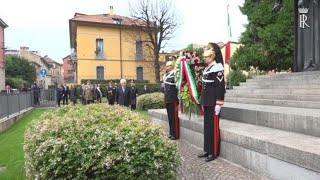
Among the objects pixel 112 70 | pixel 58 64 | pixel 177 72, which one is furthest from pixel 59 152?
pixel 58 64

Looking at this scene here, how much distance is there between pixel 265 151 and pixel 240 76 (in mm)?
30678

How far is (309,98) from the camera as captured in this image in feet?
29.0

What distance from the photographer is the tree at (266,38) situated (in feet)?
67.5

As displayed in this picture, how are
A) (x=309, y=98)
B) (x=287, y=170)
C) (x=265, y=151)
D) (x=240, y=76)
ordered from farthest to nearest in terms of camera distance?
(x=240, y=76), (x=309, y=98), (x=265, y=151), (x=287, y=170)

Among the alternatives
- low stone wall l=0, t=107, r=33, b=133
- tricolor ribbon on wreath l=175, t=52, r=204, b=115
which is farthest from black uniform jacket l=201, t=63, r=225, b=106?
low stone wall l=0, t=107, r=33, b=133

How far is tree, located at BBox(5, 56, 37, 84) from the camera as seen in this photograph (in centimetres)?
8256

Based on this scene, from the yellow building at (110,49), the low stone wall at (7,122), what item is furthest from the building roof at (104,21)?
the low stone wall at (7,122)

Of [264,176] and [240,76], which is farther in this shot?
[240,76]

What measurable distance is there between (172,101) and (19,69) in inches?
3167

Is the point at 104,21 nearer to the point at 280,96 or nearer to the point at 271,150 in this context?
the point at 280,96

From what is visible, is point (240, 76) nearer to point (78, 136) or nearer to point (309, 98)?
point (309, 98)

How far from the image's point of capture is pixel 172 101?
963 cm

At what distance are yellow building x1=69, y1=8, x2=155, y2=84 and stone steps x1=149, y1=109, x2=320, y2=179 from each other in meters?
48.7

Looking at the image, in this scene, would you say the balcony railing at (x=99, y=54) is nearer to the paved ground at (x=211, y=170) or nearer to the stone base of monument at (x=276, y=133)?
the stone base of monument at (x=276, y=133)
